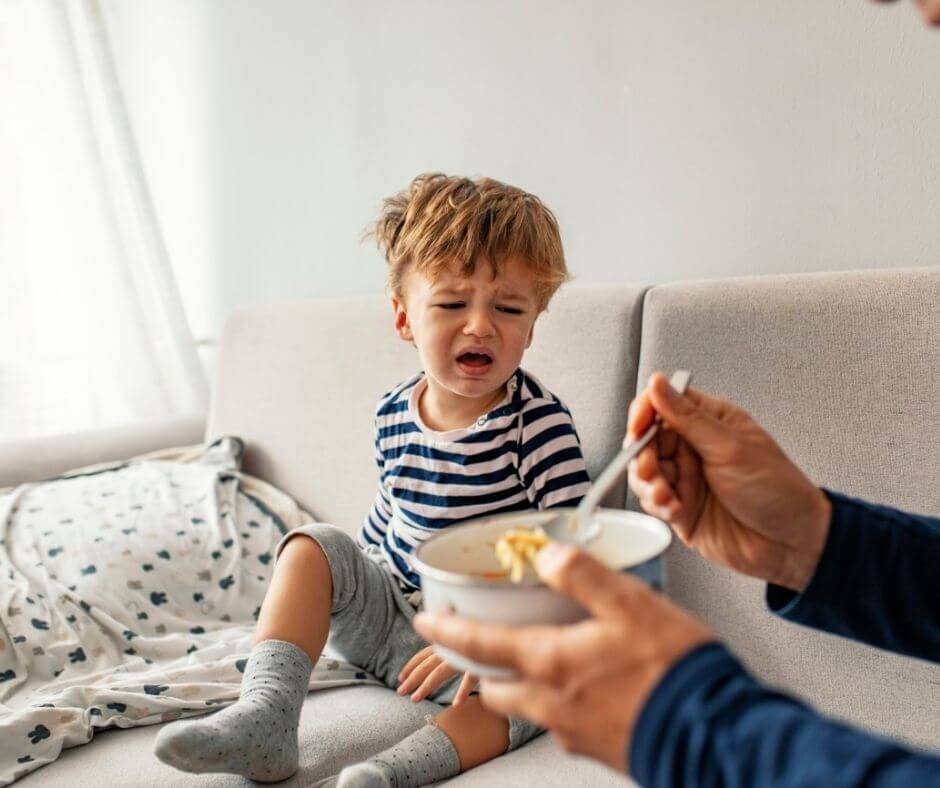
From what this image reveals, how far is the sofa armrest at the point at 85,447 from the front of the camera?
1.87m

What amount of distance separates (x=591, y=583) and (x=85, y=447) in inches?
66.7

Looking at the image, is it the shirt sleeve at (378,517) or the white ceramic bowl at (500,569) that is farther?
the shirt sleeve at (378,517)

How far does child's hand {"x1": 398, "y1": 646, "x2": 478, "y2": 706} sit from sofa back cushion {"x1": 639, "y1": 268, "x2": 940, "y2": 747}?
0.33m

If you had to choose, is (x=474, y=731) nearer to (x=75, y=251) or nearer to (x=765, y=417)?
(x=765, y=417)

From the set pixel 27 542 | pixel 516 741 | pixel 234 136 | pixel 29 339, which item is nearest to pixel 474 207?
pixel 516 741

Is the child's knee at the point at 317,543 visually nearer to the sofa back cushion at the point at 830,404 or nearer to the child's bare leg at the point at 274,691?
the child's bare leg at the point at 274,691

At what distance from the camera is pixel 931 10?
0.59 metres

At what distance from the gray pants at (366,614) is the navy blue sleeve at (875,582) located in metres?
0.56

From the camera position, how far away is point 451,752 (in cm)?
108

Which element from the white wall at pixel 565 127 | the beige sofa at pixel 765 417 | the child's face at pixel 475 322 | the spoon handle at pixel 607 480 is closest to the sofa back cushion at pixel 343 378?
the beige sofa at pixel 765 417

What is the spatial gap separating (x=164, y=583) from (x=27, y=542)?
0.25m

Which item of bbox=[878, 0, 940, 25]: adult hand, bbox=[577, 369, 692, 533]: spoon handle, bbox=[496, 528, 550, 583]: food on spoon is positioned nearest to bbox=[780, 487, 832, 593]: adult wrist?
bbox=[577, 369, 692, 533]: spoon handle

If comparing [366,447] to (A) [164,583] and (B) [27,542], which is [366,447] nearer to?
(A) [164,583]

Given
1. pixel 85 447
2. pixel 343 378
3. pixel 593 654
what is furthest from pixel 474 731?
pixel 85 447
